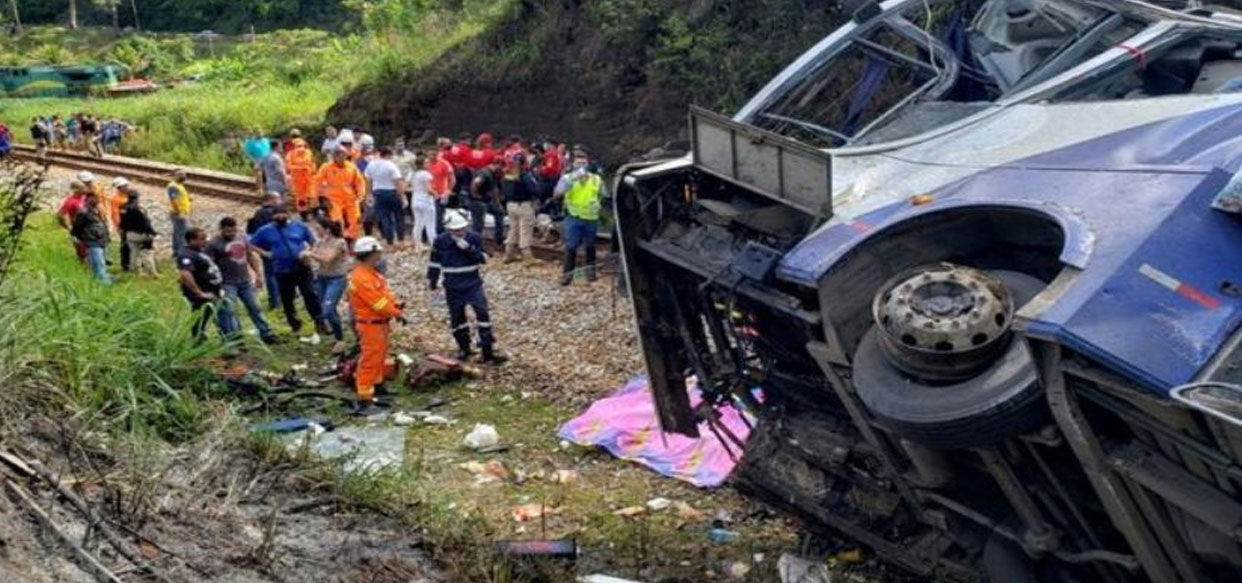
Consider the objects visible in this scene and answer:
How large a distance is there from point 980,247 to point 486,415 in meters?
4.74

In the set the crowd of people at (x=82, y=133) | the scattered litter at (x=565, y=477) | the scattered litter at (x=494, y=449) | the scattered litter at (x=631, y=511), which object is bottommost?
the crowd of people at (x=82, y=133)

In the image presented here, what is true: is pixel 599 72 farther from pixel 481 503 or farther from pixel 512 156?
pixel 481 503

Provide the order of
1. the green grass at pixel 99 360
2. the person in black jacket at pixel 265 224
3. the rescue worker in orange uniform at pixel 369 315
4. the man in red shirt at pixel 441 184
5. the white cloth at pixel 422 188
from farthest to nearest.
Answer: the man in red shirt at pixel 441 184 → the white cloth at pixel 422 188 → the person in black jacket at pixel 265 224 → the rescue worker in orange uniform at pixel 369 315 → the green grass at pixel 99 360

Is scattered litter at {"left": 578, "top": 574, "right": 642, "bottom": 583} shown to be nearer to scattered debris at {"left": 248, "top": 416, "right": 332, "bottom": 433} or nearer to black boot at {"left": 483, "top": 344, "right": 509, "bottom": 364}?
scattered debris at {"left": 248, "top": 416, "right": 332, "bottom": 433}

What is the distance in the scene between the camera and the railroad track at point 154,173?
1994 cm

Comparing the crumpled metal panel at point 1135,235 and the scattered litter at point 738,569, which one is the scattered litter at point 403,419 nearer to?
the scattered litter at point 738,569

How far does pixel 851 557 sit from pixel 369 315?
430 centimetres

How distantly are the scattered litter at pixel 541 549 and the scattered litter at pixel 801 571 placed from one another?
36.5 inches

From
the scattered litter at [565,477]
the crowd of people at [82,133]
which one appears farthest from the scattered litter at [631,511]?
the crowd of people at [82,133]

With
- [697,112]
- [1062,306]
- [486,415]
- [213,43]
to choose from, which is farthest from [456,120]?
[213,43]

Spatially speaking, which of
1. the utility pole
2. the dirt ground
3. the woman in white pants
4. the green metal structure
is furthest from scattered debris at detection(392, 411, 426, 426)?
the utility pole

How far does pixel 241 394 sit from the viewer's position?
9.29 m

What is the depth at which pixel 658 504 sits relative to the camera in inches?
299

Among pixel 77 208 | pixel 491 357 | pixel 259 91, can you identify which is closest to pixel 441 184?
pixel 77 208
